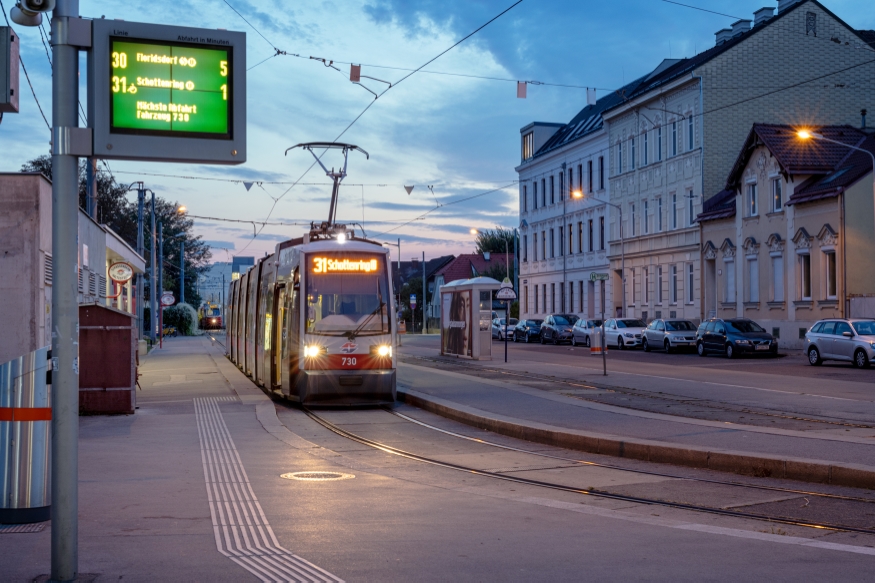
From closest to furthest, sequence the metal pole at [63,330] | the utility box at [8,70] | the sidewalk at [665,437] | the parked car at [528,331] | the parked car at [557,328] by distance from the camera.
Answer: the metal pole at [63,330] < the utility box at [8,70] < the sidewalk at [665,437] < the parked car at [557,328] < the parked car at [528,331]

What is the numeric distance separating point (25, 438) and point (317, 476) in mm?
4065

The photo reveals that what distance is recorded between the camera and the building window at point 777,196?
45.0 metres

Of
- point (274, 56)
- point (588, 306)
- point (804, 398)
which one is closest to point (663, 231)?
point (588, 306)

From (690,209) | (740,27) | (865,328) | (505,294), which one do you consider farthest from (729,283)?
(505,294)

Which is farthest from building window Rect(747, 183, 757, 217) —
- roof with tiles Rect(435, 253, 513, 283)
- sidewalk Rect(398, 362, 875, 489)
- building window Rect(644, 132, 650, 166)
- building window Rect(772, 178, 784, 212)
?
roof with tiles Rect(435, 253, 513, 283)

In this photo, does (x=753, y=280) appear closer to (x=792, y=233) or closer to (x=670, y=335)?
(x=792, y=233)

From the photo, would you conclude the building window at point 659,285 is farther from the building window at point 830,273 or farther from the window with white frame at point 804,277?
the building window at point 830,273

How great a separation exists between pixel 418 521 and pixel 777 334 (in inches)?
1564

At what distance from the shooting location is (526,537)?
302 inches

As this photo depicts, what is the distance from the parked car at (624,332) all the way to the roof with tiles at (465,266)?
208 ft

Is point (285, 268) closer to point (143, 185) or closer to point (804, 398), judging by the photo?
point (804, 398)

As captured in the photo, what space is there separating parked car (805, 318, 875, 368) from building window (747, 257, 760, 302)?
47.7ft

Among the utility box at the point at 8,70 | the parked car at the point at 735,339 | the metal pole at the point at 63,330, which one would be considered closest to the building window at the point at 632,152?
the parked car at the point at 735,339

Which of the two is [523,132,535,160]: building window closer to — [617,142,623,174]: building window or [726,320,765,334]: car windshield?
[617,142,623,174]: building window
